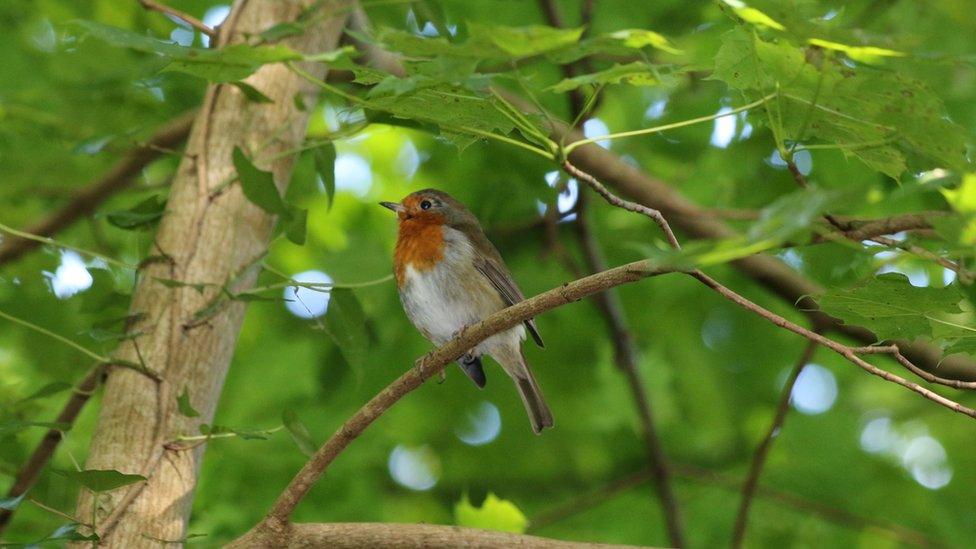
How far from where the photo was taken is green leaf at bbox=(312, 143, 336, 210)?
376cm

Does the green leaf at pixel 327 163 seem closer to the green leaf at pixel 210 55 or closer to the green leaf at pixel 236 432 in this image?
the green leaf at pixel 236 432

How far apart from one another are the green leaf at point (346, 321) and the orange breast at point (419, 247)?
1.24 m

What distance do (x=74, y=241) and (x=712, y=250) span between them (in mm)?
5880

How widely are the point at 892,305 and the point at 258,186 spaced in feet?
6.15

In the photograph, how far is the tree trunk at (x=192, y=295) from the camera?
3141mm

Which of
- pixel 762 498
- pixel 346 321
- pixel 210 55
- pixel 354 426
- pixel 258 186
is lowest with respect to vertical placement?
pixel 354 426

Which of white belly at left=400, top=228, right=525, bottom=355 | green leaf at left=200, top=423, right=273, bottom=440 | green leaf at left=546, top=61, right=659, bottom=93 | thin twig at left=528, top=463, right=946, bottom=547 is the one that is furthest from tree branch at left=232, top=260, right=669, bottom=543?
thin twig at left=528, top=463, right=946, bottom=547

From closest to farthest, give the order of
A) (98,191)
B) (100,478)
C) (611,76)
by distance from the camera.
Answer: (611,76)
(100,478)
(98,191)

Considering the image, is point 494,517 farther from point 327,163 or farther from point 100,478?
point 100,478

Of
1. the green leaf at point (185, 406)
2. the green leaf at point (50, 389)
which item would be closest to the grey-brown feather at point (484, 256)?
the green leaf at point (185, 406)

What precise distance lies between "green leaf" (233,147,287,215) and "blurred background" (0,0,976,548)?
109cm

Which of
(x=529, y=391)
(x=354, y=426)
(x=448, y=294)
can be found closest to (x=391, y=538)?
(x=354, y=426)

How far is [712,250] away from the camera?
1.78 meters

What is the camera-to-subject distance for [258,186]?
3311 mm
